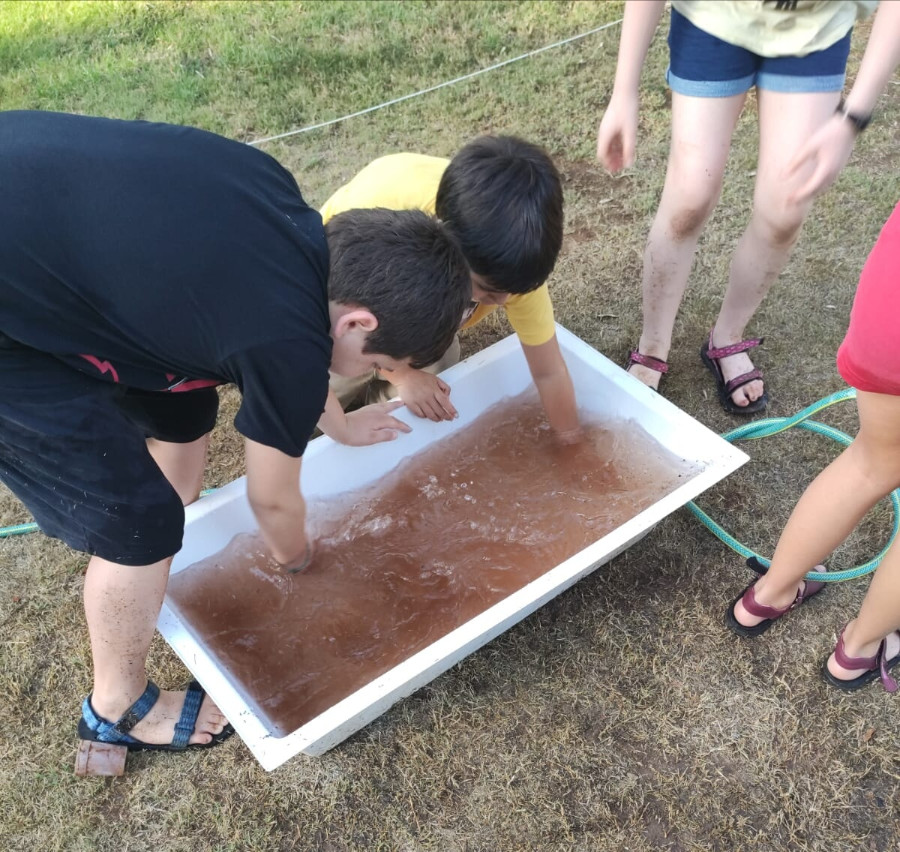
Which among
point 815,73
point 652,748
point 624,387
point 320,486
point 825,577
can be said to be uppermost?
point 815,73

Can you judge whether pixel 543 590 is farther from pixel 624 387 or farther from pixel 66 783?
pixel 66 783

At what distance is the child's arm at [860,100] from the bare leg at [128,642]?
1.55 metres

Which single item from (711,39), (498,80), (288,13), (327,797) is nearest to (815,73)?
(711,39)

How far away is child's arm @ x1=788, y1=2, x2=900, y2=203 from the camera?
1.47 metres

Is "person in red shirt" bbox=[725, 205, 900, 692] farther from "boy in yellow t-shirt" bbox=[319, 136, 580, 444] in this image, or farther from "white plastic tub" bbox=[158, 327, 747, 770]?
"boy in yellow t-shirt" bbox=[319, 136, 580, 444]

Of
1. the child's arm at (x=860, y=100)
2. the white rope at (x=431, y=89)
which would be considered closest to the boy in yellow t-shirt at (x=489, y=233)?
the child's arm at (x=860, y=100)

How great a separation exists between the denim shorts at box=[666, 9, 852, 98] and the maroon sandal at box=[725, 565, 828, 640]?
117 cm

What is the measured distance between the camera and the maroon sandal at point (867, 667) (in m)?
1.75

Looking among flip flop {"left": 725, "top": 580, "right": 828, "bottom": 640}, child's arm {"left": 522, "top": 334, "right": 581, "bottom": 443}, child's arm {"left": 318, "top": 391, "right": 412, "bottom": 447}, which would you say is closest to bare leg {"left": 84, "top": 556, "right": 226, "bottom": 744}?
child's arm {"left": 318, "top": 391, "right": 412, "bottom": 447}

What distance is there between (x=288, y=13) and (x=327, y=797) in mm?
4030

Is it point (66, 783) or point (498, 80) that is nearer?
point (66, 783)

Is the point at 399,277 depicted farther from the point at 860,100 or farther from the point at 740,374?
the point at 740,374

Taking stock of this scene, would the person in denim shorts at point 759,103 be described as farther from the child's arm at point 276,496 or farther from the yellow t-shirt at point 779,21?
the child's arm at point 276,496

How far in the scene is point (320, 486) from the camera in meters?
2.08
